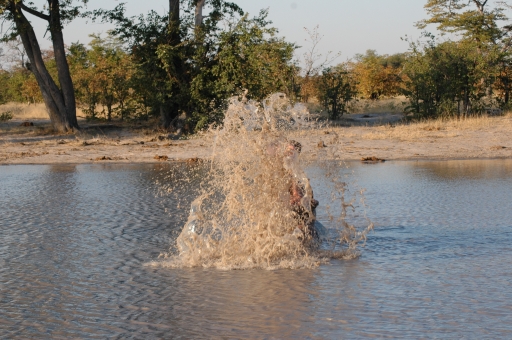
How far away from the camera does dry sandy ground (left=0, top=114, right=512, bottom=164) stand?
17828 mm

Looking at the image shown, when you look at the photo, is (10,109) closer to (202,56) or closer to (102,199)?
(202,56)

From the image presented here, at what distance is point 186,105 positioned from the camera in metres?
23.3

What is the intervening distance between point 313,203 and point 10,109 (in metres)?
26.2

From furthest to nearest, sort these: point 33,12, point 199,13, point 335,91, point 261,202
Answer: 1. point 335,91
2. point 199,13
3. point 33,12
4. point 261,202

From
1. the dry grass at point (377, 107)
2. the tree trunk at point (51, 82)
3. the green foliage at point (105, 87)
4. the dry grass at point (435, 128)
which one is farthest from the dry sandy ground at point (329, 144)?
the dry grass at point (377, 107)

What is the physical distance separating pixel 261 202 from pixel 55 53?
17961 mm

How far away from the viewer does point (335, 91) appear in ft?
86.2

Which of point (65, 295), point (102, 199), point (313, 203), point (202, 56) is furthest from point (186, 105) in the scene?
point (65, 295)

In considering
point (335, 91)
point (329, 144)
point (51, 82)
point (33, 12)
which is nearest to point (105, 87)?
point (51, 82)

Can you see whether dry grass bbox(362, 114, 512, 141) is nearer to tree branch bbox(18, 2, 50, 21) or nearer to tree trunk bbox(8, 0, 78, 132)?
tree trunk bbox(8, 0, 78, 132)

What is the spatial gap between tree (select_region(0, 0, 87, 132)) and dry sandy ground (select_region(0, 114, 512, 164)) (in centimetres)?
89

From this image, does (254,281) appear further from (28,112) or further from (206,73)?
(28,112)

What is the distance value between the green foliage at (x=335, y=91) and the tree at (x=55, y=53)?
29.8 ft

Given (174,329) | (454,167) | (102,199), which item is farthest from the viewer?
(454,167)
